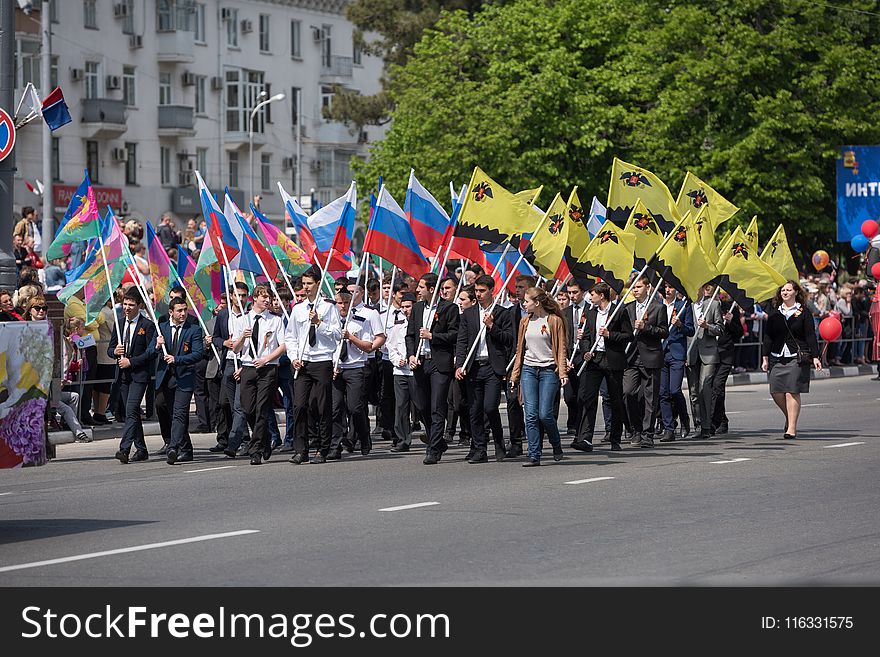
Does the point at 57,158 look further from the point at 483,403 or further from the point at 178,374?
the point at 483,403

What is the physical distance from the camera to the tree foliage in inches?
1527

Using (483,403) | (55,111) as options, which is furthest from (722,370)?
(55,111)

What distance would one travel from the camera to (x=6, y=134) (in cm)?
1673

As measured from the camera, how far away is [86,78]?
54031 millimetres

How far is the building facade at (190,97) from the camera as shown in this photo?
2084 inches

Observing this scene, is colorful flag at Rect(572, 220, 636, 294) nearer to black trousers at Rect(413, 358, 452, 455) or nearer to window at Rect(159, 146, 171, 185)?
black trousers at Rect(413, 358, 452, 455)

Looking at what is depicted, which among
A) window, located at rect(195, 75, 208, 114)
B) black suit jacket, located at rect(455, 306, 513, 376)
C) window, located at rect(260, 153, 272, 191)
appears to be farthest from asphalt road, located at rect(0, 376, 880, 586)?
window, located at rect(260, 153, 272, 191)

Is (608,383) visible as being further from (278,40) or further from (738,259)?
(278,40)

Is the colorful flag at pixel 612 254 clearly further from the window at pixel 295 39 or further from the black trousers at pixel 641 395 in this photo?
the window at pixel 295 39

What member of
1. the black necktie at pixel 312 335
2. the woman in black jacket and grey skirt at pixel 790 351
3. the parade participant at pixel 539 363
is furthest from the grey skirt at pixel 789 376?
the black necktie at pixel 312 335

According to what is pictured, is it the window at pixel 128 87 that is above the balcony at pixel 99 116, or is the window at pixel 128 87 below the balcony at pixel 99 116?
above

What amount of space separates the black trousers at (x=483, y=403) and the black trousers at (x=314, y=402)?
4.75ft

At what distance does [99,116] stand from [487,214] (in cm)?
3878
